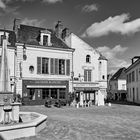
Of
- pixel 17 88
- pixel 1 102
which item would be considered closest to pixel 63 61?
pixel 17 88

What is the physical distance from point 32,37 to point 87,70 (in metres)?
8.31

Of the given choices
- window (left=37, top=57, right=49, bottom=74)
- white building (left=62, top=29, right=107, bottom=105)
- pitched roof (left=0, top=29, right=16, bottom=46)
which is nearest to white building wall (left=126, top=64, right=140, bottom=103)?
white building (left=62, top=29, right=107, bottom=105)

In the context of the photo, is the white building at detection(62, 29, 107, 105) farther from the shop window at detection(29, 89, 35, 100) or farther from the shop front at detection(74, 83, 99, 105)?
the shop window at detection(29, 89, 35, 100)

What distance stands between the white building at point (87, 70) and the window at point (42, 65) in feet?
12.0

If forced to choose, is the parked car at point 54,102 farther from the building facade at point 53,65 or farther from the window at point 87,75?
the window at point 87,75

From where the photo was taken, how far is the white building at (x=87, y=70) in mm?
25859

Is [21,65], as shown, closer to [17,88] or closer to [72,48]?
[17,88]

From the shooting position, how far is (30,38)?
25.2m

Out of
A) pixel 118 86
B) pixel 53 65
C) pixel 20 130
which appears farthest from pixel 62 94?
pixel 118 86

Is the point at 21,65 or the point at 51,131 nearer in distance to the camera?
the point at 51,131

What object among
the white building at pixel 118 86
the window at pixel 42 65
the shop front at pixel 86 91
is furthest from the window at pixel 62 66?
the white building at pixel 118 86

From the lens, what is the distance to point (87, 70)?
88.2ft

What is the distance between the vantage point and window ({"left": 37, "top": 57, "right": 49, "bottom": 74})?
24.1 m

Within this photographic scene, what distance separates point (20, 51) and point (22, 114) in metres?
13.3
